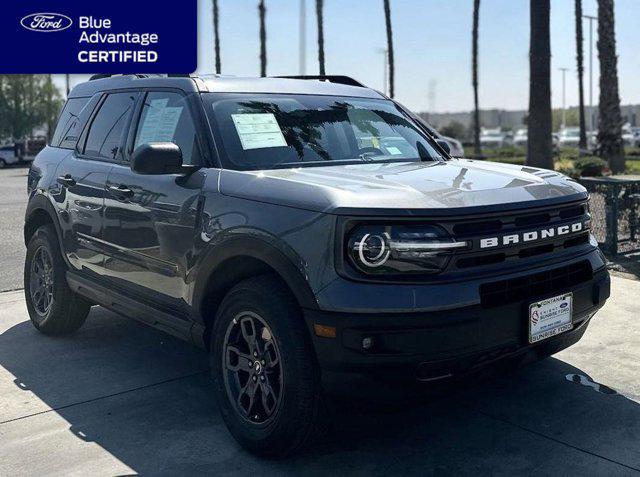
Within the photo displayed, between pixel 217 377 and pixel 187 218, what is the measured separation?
830mm

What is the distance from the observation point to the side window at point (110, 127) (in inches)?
192

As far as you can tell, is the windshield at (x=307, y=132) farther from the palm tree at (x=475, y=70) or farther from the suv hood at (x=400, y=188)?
the palm tree at (x=475, y=70)

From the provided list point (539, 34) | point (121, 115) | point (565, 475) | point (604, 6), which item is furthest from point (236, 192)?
point (604, 6)

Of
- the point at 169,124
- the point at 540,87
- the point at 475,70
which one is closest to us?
the point at 169,124

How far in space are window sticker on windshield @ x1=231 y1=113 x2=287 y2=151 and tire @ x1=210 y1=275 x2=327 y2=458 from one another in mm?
876

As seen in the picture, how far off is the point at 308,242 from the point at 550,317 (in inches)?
47.1

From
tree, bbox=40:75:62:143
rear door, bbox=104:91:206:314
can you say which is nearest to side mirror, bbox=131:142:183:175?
rear door, bbox=104:91:206:314

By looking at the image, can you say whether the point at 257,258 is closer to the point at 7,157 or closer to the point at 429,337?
the point at 429,337

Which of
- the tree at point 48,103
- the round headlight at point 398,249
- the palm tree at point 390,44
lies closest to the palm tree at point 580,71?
the palm tree at point 390,44

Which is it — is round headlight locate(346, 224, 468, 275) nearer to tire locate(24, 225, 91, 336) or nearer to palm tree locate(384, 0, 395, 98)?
tire locate(24, 225, 91, 336)

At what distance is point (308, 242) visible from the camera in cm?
320

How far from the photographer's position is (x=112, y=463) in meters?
3.55

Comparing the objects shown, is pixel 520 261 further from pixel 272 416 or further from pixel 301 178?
pixel 272 416

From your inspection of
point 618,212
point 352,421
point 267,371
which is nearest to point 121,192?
point 267,371
